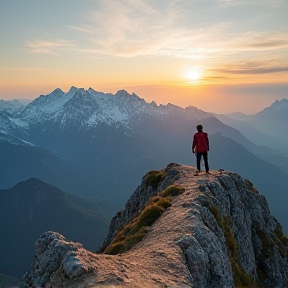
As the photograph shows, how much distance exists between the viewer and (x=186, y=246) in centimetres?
2050

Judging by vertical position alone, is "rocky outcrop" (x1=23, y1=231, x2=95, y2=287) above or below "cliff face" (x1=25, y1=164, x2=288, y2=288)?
above

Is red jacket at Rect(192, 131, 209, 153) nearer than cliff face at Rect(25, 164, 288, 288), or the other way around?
cliff face at Rect(25, 164, 288, 288)

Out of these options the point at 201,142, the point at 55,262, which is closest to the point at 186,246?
the point at 55,262

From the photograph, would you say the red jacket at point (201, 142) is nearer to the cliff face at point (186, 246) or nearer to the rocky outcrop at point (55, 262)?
the cliff face at point (186, 246)

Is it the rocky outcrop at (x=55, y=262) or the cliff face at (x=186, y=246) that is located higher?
the rocky outcrop at (x=55, y=262)

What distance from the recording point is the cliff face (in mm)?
15648

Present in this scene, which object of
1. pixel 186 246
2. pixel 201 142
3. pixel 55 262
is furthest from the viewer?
pixel 201 142

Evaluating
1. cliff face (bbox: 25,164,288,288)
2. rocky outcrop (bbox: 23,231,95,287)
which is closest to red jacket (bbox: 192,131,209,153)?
cliff face (bbox: 25,164,288,288)

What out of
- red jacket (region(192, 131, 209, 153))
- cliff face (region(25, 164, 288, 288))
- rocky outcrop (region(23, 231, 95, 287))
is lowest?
cliff face (region(25, 164, 288, 288))

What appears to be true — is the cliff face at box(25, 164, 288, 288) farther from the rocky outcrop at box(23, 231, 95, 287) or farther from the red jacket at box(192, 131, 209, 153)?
the red jacket at box(192, 131, 209, 153)

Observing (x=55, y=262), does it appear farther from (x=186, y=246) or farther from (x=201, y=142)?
(x=201, y=142)

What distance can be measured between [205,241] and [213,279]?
2.70 meters

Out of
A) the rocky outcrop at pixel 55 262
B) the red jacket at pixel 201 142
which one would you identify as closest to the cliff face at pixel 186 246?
the rocky outcrop at pixel 55 262

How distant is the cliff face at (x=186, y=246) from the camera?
51.3ft
